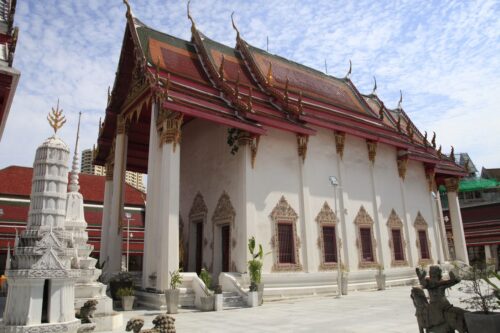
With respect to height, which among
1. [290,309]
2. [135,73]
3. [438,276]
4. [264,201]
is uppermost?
[135,73]

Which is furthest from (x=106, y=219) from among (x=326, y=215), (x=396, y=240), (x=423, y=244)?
(x=423, y=244)

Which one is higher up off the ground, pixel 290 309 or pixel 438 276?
pixel 438 276

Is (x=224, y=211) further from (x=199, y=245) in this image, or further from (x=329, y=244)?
(x=329, y=244)

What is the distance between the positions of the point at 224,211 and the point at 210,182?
1451mm

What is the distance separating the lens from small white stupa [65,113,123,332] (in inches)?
265

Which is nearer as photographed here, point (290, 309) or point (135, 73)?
point (290, 309)

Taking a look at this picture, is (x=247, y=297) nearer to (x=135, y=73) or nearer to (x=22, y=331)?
(x=22, y=331)

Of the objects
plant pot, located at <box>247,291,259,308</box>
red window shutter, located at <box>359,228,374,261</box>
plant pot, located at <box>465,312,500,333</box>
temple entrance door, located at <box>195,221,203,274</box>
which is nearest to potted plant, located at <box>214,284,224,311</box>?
plant pot, located at <box>247,291,259,308</box>

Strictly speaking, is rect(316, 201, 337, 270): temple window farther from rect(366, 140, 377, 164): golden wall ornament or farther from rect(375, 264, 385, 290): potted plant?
rect(366, 140, 377, 164): golden wall ornament

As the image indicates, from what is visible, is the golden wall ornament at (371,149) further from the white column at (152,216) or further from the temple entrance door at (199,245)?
the white column at (152,216)

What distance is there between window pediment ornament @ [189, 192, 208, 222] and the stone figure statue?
30.7 ft

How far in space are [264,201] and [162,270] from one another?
372 cm

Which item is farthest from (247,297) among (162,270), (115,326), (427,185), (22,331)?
(427,185)

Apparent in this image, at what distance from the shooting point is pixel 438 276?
169 inches
